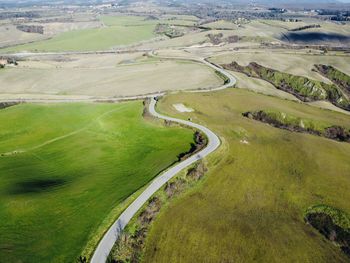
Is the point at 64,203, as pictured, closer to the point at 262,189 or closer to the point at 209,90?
the point at 262,189

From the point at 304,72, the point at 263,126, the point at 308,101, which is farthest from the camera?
the point at 304,72

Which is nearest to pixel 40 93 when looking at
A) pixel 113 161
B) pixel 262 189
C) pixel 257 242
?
pixel 113 161

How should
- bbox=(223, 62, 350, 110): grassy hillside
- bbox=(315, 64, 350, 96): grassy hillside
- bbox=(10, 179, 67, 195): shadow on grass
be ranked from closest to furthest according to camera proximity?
bbox=(10, 179, 67, 195): shadow on grass
bbox=(223, 62, 350, 110): grassy hillside
bbox=(315, 64, 350, 96): grassy hillside

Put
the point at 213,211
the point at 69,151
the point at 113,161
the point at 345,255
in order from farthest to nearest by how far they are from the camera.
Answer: the point at 69,151 → the point at 113,161 → the point at 213,211 → the point at 345,255

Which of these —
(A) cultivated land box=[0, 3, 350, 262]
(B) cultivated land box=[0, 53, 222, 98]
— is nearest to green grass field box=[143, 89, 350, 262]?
(A) cultivated land box=[0, 3, 350, 262]

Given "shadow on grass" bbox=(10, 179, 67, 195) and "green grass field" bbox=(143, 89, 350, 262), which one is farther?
"shadow on grass" bbox=(10, 179, 67, 195)

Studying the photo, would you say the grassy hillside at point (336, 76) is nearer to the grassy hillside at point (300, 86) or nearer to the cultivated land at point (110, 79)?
the grassy hillside at point (300, 86)

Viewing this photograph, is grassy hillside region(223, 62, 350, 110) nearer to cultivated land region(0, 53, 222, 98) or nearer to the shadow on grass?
cultivated land region(0, 53, 222, 98)

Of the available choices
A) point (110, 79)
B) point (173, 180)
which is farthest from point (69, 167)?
point (110, 79)
